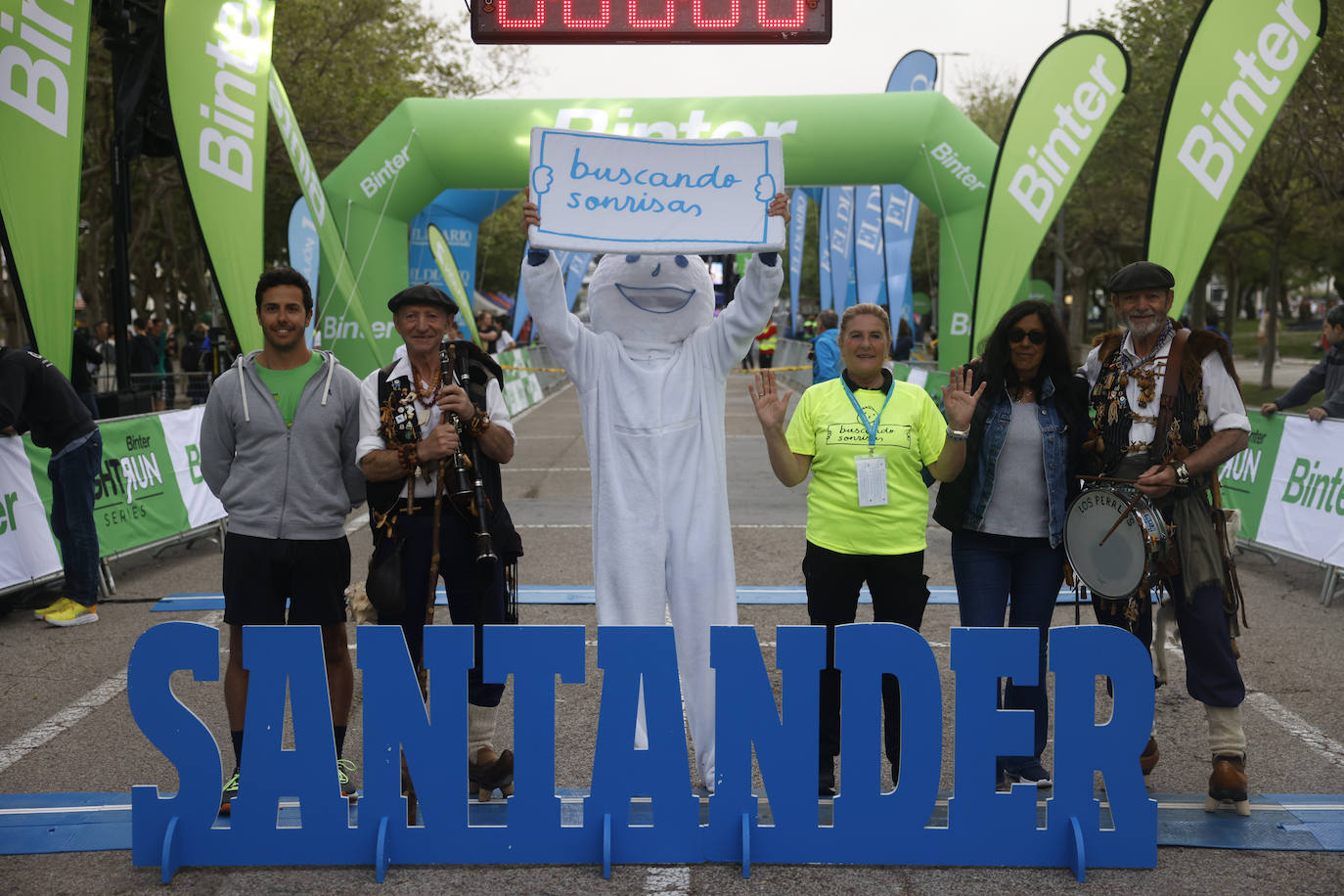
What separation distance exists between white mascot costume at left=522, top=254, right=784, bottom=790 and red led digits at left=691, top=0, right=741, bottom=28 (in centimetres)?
137

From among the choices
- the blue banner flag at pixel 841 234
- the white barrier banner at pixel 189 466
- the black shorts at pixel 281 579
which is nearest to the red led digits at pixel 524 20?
the black shorts at pixel 281 579

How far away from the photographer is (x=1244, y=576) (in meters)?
8.23

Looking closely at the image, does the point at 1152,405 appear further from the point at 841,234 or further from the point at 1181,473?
the point at 841,234

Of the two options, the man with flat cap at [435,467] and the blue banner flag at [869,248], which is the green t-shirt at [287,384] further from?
the blue banner flag at [869,248]

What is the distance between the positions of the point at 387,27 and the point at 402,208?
11959 mm

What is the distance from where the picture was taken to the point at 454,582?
4.15 m

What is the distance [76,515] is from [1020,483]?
5.20 metres

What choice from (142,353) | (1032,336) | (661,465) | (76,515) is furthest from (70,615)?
(142,353)

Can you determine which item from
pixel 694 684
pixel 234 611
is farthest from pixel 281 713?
pixel 694 684

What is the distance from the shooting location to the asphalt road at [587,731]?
3.62 meters

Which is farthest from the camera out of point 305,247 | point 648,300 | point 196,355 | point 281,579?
point 196,355

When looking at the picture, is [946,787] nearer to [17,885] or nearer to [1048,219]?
[17,885]

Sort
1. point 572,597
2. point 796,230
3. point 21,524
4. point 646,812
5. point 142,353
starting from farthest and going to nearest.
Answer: point 796,230, point 142,353, point 572,597, point 21,524, point 646,812

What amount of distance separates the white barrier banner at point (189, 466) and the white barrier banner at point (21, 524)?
1.65m
